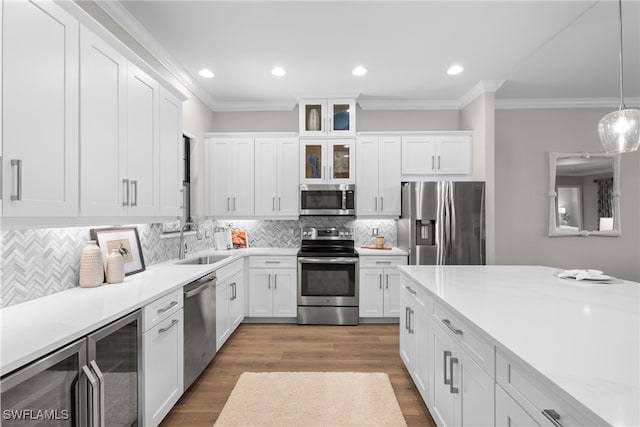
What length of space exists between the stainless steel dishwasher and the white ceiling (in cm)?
207

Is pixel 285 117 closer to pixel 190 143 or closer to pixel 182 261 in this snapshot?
pixel 190 143

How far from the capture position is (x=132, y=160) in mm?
2178

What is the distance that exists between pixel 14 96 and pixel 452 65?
3511 millimetres

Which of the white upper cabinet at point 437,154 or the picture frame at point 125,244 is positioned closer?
the picture frame at point 125,244

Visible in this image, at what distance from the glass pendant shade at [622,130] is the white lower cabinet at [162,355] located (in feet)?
9.79

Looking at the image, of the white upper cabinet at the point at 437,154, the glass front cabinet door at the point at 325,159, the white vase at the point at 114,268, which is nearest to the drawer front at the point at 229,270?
the white vase at the point at 114,268

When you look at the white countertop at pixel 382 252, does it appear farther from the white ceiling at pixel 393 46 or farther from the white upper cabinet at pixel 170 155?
the white upper cabinet at pixel 170 155

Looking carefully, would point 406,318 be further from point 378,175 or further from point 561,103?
point 561,103

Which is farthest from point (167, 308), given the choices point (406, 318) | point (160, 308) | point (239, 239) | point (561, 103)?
point (561, 103)

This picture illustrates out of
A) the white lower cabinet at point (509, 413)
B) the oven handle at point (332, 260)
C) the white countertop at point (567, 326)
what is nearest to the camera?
the white countertop at point (567, 326)

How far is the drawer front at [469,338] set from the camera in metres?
1.29

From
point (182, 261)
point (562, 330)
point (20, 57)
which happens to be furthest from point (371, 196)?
point (20, 57)

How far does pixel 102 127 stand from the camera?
1.87 m

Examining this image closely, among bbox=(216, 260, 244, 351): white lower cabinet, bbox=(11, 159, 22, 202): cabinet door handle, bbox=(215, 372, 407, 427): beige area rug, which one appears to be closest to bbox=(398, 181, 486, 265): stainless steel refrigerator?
bbox=(215, 372, 407, 427): beige area rug
